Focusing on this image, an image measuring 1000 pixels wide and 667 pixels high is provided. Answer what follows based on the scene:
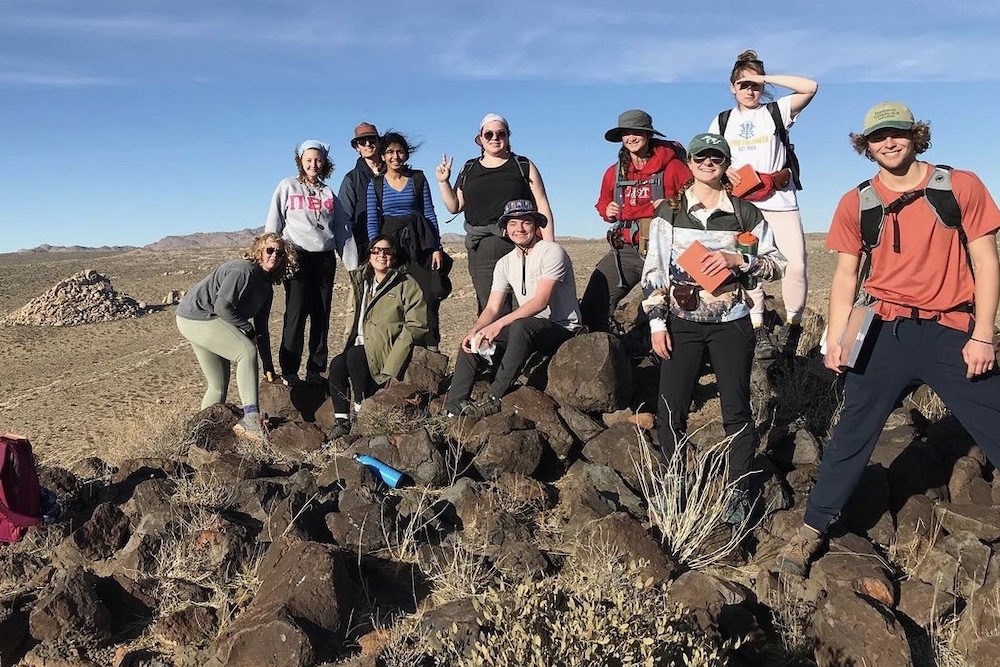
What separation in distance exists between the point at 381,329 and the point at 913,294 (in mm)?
3934

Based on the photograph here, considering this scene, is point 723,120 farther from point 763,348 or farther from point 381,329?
point 381,329

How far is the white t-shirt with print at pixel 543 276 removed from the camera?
17.9 ft

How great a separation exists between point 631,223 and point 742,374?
1.90 metres

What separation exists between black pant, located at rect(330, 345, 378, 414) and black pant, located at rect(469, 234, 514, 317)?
1.09 m

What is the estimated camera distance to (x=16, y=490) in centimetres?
434

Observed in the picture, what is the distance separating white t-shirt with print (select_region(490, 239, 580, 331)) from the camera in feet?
17.9

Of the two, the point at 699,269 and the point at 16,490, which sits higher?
the point at 699,269

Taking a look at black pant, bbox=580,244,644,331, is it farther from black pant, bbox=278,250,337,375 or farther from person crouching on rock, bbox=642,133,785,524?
black pant, bbox=278,250,337,375

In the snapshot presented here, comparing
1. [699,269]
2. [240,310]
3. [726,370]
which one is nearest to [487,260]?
[240,310]

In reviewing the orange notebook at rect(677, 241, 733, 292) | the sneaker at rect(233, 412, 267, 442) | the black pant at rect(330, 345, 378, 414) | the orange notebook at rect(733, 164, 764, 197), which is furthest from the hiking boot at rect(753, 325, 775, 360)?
the sneaker at rect(233, 412, 267, 442)

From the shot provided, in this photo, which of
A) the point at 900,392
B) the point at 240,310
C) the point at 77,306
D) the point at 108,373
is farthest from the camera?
the point at 77,306

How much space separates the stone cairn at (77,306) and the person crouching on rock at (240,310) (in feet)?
48.6

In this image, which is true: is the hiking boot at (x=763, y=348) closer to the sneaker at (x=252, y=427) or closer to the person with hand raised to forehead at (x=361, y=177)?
the person with hand raised to forehead at (x=361, y=177)

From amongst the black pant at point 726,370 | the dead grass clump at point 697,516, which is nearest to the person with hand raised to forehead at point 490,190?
the black pant at point 726,370
